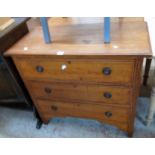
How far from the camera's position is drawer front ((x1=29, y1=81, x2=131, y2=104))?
1.16 m

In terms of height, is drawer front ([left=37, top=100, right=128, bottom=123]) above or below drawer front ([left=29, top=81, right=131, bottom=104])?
below

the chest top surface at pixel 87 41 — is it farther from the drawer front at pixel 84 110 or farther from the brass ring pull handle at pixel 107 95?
the drawer front at pixel 84 110

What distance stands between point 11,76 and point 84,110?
0.60 metres

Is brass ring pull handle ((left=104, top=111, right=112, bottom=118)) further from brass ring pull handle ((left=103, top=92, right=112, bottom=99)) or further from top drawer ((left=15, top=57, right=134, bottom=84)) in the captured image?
top drawer ((left=15, top=57, right=134, bottom=84))

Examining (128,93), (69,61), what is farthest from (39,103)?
(128,93)

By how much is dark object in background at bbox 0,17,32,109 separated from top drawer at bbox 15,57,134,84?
0.37 ft

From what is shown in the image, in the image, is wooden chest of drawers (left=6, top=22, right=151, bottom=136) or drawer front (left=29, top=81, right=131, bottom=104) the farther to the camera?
drawer front (left=29, top=81, right=131, bottom=104)

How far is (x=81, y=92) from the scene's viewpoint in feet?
4.05

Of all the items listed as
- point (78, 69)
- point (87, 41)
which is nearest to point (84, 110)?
point (78, 69)

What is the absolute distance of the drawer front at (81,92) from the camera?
1.16 metres

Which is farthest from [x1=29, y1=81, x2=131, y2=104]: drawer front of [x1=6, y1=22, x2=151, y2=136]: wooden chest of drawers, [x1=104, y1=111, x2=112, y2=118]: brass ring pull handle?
[x1=104, y1=111, x2=112, y2=118]: brass ring pull handle

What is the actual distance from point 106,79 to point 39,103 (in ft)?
2.08

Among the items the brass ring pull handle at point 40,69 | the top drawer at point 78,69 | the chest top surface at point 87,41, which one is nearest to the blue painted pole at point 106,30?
the chest top surface at point 87,41

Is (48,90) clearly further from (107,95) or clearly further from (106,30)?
(106,30)
